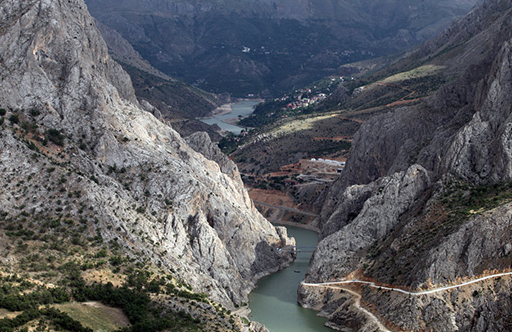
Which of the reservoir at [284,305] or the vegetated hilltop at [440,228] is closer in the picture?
the vegetated hilltop at [440,228]

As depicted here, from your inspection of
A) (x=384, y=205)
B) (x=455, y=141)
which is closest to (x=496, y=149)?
(x=455, y=141)

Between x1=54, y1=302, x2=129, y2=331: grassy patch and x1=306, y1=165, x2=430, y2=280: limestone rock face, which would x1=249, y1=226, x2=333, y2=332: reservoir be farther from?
x1=54, y1=302, x2=129, y2=331: grassy patch

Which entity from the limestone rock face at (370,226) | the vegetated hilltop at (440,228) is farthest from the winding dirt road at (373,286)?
the limestone rock face at (370,226)

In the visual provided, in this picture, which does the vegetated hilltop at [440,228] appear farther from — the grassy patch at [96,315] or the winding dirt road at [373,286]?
the grassy patch at [96,315]

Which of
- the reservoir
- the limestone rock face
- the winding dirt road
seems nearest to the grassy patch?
the reservoir

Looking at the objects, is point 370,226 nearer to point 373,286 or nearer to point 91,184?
point 373,286

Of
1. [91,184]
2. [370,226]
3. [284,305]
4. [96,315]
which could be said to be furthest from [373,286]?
[91,184]
